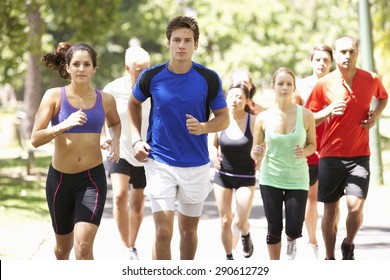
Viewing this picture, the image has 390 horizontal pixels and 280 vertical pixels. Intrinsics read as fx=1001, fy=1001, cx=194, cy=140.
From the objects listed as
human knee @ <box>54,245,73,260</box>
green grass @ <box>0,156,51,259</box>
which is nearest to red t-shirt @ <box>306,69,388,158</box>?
human knee @ <box>54,245,73,260</box>

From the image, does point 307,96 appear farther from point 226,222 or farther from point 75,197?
point 75,197

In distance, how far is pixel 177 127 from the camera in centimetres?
735

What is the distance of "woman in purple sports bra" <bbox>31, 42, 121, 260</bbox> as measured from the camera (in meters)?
7.20

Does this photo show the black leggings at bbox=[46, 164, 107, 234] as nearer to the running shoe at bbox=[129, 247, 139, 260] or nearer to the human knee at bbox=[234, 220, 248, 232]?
the running shoe at bbox=[129, 247, 139, 260]

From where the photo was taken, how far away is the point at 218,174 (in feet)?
31.1

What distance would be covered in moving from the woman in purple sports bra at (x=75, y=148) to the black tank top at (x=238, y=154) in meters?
2.23

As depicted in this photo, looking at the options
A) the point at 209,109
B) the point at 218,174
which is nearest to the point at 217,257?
the point at 218,174

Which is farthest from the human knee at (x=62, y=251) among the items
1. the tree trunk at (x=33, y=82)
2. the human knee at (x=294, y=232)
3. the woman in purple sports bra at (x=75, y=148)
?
the tree trunk at (x=33, y=82)

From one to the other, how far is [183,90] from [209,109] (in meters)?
0.31

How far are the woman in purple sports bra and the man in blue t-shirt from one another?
35 cm

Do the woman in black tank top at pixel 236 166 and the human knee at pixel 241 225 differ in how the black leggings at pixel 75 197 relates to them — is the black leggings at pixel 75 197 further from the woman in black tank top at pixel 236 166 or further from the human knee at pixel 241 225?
the human knee at pixel 241 225

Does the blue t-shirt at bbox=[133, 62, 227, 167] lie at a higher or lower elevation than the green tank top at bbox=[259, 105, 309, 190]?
higher

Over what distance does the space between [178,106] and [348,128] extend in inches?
78.9

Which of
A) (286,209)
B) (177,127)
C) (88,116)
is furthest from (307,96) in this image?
(88,116)
